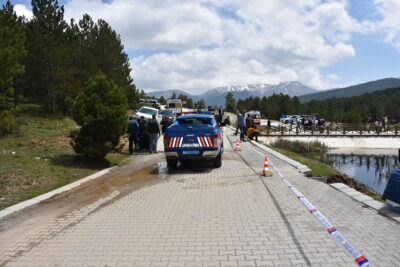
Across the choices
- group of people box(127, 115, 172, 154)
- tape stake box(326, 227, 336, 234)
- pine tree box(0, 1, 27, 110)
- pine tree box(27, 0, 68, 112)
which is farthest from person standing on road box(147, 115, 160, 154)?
pine tree box(27, 0, 68, 112)

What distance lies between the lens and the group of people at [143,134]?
48.7ft

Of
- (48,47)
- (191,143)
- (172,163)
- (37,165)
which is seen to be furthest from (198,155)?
(48,47)

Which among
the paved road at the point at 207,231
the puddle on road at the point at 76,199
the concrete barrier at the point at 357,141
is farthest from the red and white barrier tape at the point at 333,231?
the concrete barrier at the point at 357,141

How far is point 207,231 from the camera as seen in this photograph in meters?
5.16

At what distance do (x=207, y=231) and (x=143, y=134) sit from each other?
11420 mm

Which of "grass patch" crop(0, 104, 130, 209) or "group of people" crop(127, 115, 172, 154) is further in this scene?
"group of people" crop(127, 115, 172, 154)

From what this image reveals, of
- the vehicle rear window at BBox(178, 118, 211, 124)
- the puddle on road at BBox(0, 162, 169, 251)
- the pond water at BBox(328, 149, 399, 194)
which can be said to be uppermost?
the vehicle rear window at BBox(178, 118, 211, 124)

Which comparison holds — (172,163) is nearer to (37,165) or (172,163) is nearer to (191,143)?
(191,143)

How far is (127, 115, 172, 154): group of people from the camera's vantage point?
1484 cm

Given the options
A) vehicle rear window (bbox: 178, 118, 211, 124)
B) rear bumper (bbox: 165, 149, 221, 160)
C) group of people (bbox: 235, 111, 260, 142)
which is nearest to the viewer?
rear bumper (bbox: 165, 149, 221, 160)

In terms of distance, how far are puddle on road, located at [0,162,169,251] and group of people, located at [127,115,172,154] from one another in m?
3.28

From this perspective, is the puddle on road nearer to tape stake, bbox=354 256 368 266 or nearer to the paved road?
the paved road

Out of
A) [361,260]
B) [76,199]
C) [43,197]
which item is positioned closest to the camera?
[361,260]

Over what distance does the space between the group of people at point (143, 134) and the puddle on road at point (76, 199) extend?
3.28m
